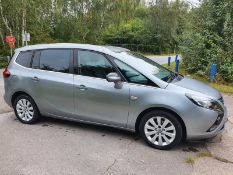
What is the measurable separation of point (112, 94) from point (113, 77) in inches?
12.3

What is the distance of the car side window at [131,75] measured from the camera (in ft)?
17.2

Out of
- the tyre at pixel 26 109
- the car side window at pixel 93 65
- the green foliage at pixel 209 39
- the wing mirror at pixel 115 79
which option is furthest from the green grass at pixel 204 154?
the green foliage at pixel 209 39

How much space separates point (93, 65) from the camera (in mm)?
5680

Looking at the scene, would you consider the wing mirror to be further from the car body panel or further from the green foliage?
the green foliage

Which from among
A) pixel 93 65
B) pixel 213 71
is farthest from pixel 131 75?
pixel 213 71

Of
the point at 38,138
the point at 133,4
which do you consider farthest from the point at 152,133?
the point at 133,4

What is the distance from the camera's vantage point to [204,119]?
4883 mm

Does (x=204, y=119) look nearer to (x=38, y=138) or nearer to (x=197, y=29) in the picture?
(x=38, y=138)

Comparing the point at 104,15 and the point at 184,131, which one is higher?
the point at 104,15

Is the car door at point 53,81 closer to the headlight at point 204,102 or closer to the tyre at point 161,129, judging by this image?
the tyre at point 161,129

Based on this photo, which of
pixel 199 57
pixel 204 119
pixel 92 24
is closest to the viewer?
pixel 204 119

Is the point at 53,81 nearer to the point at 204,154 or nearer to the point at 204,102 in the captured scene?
the point at 204,102

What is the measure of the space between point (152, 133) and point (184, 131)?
0.53 meters

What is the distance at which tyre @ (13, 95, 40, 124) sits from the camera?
248 inches
